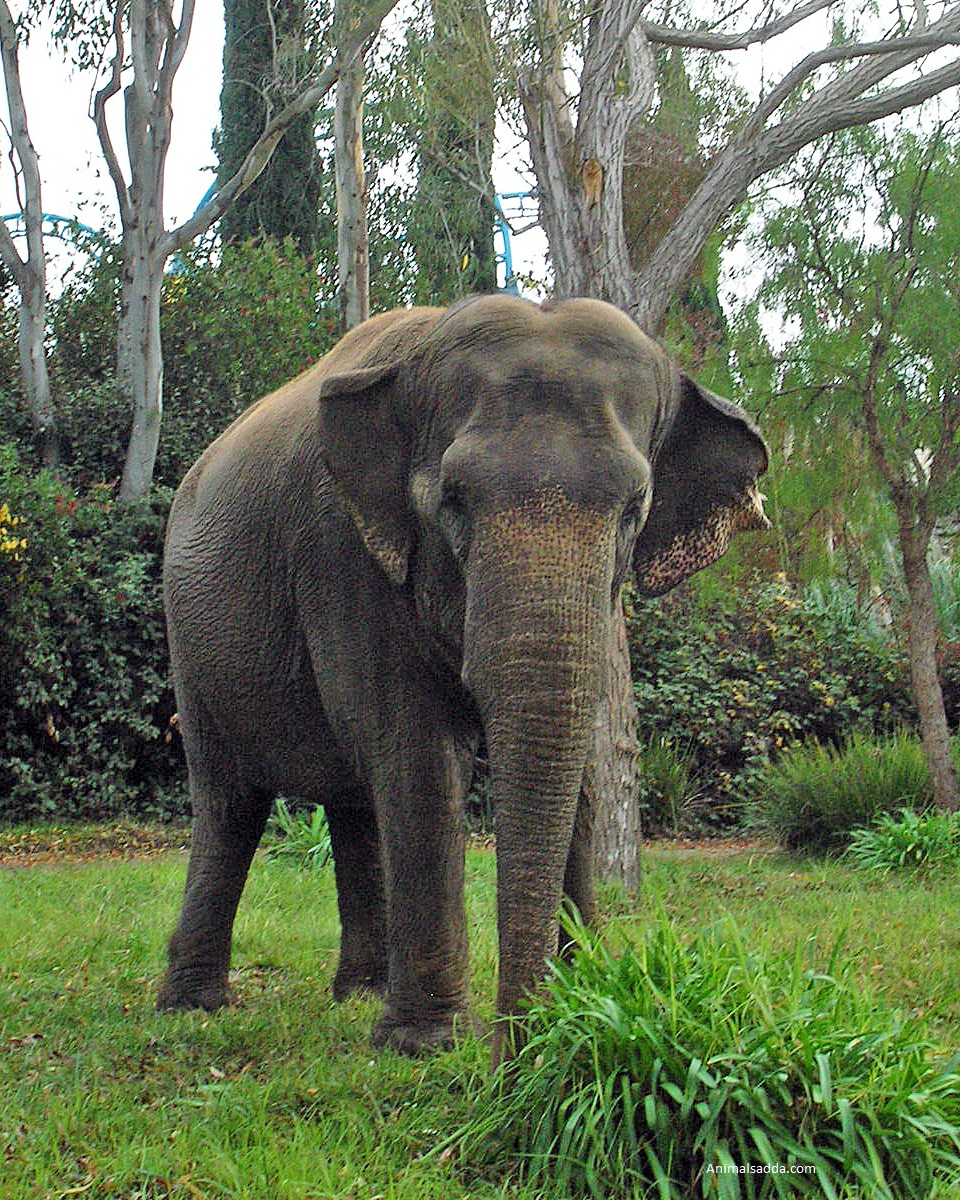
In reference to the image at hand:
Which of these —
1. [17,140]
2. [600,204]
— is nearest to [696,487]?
[600,204]

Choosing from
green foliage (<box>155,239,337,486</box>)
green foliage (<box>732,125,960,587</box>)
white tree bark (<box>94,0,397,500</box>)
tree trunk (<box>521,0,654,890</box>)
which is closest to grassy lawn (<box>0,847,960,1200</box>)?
tree trunk (<box>521,0,654,890</box>)

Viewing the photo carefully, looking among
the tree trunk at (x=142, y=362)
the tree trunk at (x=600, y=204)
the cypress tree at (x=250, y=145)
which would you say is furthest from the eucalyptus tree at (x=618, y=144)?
the cypress tree at (x=250, y=145)

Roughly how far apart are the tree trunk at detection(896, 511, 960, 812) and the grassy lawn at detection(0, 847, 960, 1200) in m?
1.89

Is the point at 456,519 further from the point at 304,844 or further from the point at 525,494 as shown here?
the point at 304,844

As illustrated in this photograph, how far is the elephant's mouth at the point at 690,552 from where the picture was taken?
17.5 ft

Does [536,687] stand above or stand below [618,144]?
below

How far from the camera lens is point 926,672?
12062 millimetres

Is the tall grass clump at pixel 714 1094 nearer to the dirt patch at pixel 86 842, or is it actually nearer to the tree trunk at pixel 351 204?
the dirt patch at pixel 86 842

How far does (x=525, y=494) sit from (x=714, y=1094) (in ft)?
5.24

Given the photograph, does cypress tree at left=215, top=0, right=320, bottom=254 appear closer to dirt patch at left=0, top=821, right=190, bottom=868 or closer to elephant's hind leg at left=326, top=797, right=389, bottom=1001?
dirt patch at left=0, top=821, right=190, bottom=868

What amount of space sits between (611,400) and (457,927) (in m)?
1.80

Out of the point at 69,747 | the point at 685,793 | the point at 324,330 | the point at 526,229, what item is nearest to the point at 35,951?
the point at 69,747

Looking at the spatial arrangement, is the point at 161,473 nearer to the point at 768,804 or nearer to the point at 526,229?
the point at 768,804

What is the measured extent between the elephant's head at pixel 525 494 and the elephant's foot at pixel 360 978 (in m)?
1.89
